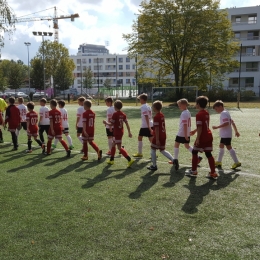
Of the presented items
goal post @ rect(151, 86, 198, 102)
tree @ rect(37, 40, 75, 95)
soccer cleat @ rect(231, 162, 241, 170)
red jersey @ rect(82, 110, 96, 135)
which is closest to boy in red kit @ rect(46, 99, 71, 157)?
red jersey @ rect(82, 110, 96, 135)

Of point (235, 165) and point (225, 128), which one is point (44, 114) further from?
point (235, 165)

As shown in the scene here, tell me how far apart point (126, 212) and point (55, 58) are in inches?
2267

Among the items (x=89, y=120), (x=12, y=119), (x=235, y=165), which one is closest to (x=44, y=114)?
(x=12, y=119)

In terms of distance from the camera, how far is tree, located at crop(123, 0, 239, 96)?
107 feet

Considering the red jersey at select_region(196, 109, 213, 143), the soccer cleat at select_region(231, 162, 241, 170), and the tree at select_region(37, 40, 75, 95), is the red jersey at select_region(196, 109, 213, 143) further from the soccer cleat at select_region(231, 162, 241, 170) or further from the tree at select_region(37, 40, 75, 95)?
the tree at select_region(37, 40, 75, 95)

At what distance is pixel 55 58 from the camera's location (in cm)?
5894

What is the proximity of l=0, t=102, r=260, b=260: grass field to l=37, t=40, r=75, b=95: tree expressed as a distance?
5287 cm

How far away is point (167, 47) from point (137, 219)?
31.3 meters

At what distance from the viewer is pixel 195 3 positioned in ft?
107

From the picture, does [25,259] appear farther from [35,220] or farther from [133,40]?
[133,40]

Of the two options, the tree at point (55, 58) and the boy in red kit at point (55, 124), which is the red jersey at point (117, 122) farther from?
the tree at point (55, 58)

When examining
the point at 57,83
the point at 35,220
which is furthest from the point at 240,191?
the point at 57,83

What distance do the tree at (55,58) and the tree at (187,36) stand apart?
88.9 ft

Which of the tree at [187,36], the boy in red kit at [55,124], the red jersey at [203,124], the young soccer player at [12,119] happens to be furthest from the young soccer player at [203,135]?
the tree at [187,36]
